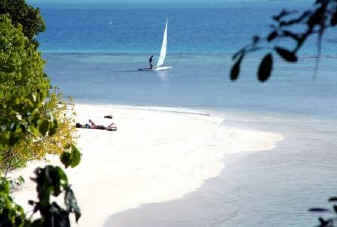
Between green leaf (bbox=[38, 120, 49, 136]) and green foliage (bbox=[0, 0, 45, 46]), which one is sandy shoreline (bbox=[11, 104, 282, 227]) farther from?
green leaf (bbox=[38, 120, 49, 136])

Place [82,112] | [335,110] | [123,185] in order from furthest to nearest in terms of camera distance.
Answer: [335,110]
[82,112]
[123,185]

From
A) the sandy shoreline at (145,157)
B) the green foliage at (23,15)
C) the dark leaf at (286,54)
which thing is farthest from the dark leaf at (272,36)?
the green foliage at (23,15)

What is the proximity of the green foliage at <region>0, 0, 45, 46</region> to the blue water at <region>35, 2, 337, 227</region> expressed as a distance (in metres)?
8.86

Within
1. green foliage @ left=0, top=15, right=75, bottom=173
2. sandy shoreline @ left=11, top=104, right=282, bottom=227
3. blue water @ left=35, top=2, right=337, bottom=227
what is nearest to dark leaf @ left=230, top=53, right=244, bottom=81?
blue water @ left=35, top=2, right=337, bottom=227

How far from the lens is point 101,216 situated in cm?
1853

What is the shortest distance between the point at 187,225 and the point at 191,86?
3166cm

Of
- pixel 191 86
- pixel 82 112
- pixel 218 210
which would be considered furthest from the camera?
pixel 191 86

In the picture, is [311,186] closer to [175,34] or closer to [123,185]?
[123,185]

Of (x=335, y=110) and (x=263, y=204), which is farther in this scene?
(x=335, y=110)

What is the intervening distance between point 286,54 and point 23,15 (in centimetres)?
2712

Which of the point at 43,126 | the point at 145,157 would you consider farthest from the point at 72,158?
the point at 145,157

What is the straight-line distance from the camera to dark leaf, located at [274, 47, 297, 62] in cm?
285

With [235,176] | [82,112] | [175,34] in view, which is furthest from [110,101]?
[175,34]

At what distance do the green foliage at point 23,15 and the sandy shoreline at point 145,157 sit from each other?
3702 mm
